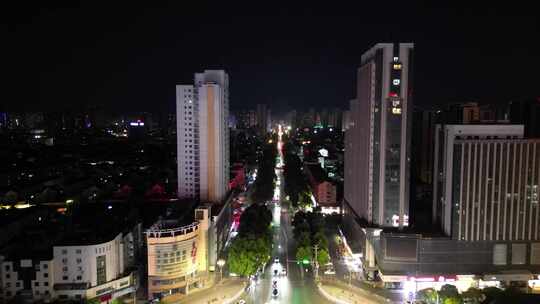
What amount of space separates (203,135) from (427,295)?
14.6 meters

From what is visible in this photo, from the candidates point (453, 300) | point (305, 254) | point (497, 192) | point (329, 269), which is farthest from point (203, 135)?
point (453, 300)

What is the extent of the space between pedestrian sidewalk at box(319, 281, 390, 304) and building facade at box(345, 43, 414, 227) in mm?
3909

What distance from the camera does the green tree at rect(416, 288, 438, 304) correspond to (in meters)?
15.7

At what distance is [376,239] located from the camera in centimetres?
1905

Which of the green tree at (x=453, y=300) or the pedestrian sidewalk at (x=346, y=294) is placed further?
the pedestrian sidewalk at (x=346, y=294)

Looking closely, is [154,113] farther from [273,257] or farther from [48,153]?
[273,257]

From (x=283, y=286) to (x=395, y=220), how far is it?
246 inches

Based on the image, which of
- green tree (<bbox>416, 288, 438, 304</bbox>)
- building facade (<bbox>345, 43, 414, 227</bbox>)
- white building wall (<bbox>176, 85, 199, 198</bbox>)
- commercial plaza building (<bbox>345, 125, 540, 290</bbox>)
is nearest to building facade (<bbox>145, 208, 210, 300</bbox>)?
white building wall (<bbox>176, 85, 199, 198</bbox>)

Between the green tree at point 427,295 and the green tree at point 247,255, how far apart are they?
677 cm

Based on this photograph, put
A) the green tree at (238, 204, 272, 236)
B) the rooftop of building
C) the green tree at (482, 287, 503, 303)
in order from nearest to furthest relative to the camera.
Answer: the green tree at (482, 287, 503, 303) < the green tree at (238, 204, 272, 236) < the rooftop of building

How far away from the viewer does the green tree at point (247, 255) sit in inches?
714

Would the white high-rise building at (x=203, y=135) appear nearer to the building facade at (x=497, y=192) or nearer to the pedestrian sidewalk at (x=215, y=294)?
the pedestrian sidewalk at (x=215, y=294)

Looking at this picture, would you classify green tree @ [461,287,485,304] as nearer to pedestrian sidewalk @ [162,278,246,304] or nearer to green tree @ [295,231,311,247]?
green tree @ [295,231,311,247]

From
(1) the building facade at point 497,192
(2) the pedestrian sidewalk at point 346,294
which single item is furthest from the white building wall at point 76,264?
(1) the building facade at point 497,192
